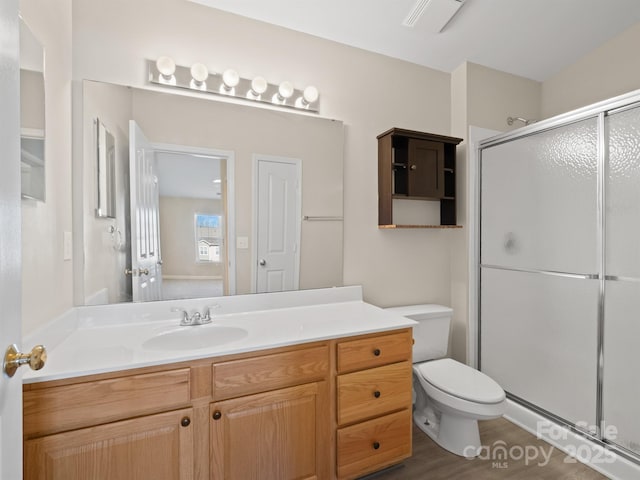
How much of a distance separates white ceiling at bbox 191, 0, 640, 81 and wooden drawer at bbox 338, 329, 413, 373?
5.99 feet

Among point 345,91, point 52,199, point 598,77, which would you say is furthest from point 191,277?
point 598,77

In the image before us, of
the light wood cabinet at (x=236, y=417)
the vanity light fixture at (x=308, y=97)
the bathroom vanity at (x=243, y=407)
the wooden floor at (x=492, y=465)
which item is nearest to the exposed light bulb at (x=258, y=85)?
the vanity light fixture at (x=308, y=97)

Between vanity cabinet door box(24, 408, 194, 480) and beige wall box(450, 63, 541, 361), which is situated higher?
beige wall box(450, 63, 541, 361)

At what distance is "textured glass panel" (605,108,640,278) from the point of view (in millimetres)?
1591

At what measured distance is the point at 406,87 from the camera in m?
2.27

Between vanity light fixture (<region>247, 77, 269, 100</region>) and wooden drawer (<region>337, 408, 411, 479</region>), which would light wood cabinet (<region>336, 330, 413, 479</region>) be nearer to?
wooden drawer (<region>337, 408, 411, 479</region>)

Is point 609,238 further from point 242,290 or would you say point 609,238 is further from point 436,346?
point 242,290

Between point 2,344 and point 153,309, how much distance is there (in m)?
0.98

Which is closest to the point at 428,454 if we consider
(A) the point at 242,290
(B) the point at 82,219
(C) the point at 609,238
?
(A) the point at 242,290

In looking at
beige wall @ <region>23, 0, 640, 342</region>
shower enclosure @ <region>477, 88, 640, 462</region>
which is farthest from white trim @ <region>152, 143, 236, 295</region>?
shower enclosure @ <region>477, 88, 640, 462</region>

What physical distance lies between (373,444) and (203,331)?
98cm

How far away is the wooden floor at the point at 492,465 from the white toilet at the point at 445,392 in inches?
3.0

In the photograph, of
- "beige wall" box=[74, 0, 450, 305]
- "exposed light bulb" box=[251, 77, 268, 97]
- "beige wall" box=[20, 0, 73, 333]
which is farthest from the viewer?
"exposed light bulb" box=[251, 77, 268, 97]

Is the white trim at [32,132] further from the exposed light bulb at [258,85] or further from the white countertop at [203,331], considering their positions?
the exposed light bulb at [258,85]
